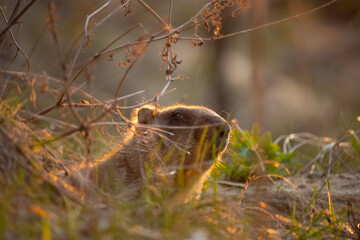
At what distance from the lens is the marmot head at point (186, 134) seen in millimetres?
3523

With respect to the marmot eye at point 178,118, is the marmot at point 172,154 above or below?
below

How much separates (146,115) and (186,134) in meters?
0.69

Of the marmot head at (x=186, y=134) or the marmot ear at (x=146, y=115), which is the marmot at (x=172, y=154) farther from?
the marmot ear at (x=146, y=115)

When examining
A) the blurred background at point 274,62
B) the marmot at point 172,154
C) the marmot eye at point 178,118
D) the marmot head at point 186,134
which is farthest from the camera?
the blurred background at point 274,62

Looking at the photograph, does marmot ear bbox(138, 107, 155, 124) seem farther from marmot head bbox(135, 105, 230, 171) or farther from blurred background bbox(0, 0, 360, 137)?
blurred background bbox(0, 0, 360, 137)

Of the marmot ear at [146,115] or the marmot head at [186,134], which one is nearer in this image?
the marmot head at [186,134]

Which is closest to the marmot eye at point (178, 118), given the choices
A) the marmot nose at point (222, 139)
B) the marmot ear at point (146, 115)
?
the marmot ear at point (146, 115)

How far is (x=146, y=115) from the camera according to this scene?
4.18 metres

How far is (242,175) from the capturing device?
448 cm

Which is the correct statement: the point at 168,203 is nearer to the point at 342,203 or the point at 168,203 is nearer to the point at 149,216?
the point at 149,216

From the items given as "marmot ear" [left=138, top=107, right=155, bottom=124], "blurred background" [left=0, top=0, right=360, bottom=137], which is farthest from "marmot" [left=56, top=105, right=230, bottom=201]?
"blurred background" [left=0, top=0, right=360, bottom=137]

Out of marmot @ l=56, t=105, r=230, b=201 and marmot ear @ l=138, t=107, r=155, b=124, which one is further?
marmot ear @ l=138, t=107, r=155, b=124

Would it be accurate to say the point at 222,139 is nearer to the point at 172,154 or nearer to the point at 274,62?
the point at 172,154

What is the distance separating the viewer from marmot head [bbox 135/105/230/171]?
3.52m
